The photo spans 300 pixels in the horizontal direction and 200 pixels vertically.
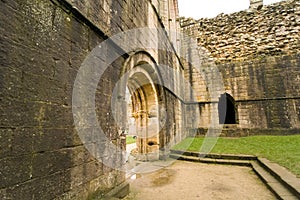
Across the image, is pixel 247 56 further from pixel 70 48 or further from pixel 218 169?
pixel 70 48

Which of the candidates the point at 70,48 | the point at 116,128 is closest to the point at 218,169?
the point at 116,128

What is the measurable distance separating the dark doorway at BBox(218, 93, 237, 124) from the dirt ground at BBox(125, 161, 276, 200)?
6.25m

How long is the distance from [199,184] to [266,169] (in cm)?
175

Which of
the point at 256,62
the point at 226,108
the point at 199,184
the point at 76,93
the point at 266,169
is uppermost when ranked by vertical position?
the point at 256,62

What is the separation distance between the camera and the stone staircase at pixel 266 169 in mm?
2763

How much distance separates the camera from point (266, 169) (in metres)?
4.10

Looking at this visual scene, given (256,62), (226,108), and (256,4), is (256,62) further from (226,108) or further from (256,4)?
(256,4)

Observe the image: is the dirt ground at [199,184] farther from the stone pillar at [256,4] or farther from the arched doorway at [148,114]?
the stone pillar at [256,4]

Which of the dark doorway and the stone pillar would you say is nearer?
the dark doorway

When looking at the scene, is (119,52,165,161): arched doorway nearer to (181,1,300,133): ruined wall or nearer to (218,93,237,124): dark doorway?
(181,1,300,133): ruined wall

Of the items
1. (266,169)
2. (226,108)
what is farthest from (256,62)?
(266,169)

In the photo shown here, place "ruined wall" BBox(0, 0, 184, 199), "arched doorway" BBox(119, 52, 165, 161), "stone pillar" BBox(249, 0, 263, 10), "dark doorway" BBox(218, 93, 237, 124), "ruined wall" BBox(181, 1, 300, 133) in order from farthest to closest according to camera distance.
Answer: "stone pillar" BBox(249, 0, 263, 10) → "dark doorway" BBox(218, 93, 237, 124) → "ruined wall" BBox(181, 1, 300, 133) → "arched doorway" BBox(119, 52, 165, 161) → "ruined wall" BBox(0, 0, 184, 199)

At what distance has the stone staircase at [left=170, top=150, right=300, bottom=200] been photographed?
2763 millimetres

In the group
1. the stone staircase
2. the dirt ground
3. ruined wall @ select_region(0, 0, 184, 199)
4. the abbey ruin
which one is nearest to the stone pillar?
the abbey ruin
